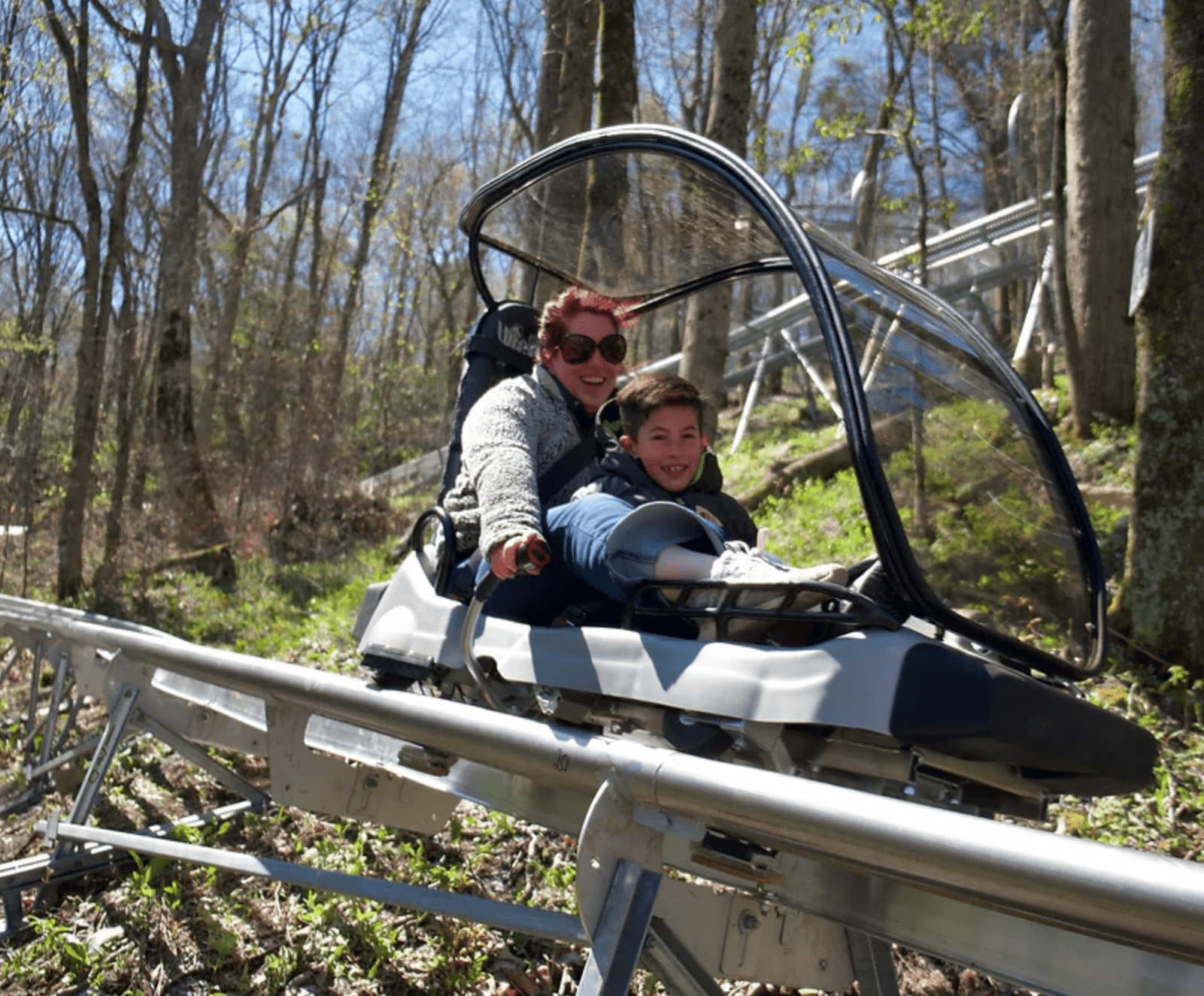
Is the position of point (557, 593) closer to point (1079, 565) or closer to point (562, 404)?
point (562, 404)

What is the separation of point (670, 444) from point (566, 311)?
0.69 metres

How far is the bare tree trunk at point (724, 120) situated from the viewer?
7254 millimetres

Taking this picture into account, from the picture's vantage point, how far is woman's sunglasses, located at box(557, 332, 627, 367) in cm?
336

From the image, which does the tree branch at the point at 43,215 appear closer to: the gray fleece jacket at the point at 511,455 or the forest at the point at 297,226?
the forest at the point at 297,226

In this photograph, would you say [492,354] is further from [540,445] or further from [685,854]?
[685,854]

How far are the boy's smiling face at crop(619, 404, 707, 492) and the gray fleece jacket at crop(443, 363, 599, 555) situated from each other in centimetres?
18

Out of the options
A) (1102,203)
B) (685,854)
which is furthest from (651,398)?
(1102,203)

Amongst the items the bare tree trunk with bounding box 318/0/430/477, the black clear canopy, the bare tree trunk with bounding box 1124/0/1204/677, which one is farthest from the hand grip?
the bare tree trunk with bounding box 318/0/430/477

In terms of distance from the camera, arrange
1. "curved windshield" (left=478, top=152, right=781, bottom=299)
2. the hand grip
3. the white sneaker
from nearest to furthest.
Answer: the white sneaker, the hand grip, "curved windshield" (left=478, top=152, right=781, bottom=299)

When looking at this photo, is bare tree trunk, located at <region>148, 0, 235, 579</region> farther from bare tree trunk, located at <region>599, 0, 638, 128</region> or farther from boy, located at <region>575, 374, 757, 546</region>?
boy, located at <region>575, 374, 757, 546</region>

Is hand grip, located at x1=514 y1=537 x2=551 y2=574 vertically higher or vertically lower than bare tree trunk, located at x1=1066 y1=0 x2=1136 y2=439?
lower

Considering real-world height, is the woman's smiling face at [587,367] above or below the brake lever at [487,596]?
above

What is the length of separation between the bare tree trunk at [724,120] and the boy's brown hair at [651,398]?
164 inches

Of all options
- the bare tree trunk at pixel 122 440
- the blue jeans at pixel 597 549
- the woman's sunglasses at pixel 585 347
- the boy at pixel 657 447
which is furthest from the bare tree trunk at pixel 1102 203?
the bare tree trunk at pixel 122 440
